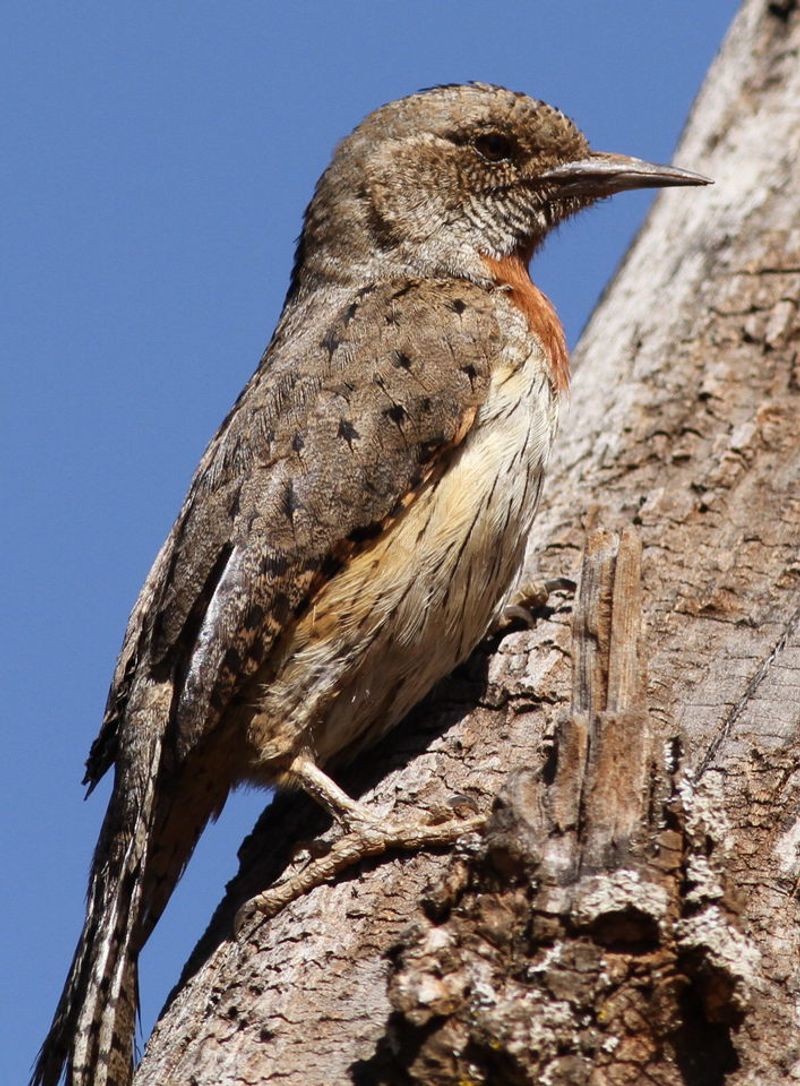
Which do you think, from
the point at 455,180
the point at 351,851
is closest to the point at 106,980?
the point at 351,851

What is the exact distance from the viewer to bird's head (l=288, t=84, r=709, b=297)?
6.50m

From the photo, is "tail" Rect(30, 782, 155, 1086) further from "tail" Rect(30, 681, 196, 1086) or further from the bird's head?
the bird's head

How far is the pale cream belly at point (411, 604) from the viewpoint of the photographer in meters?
5.23

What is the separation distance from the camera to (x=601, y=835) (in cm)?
344

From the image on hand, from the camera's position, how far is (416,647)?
17.7 feet

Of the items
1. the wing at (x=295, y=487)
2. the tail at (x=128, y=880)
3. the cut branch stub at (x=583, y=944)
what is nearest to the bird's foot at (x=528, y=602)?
the wing at (x=295, y=487)

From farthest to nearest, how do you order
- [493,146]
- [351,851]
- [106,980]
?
[493,146] < [106,980] < [351,851]

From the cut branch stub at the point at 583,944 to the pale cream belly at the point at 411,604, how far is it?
5.88 ft

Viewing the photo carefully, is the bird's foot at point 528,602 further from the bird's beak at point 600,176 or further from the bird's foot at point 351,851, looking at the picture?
the bird's beak at point 600,176

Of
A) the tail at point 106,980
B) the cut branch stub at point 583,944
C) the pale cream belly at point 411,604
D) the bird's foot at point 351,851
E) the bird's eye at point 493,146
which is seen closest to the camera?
the cut branch stub at point 583,944

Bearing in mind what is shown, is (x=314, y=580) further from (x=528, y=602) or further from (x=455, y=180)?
(x=455, y=180)

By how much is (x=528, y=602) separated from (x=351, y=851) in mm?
1819

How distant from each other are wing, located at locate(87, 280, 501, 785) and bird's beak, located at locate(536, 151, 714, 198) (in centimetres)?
134

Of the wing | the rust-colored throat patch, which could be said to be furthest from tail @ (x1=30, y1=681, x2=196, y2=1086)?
the rust-colored throat patch
